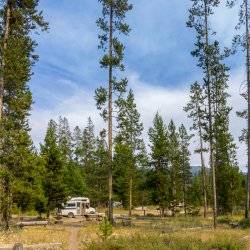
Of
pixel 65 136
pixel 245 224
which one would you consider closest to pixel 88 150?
pixel 65 136

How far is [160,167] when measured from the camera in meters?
58.8

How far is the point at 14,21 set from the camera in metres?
28.4

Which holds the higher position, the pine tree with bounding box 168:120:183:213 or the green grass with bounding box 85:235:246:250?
the pine tree with bounding box 168:120:183:213

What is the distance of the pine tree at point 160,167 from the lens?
190ft

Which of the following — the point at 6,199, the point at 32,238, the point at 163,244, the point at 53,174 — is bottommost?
the point at 32,238

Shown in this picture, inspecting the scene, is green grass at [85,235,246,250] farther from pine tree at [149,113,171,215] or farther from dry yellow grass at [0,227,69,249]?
pine tree at [149,113,171,215]

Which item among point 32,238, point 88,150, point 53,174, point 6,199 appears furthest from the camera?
point 88,150

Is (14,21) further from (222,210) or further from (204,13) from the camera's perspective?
(222,210)

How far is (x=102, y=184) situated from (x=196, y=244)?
75433 mm

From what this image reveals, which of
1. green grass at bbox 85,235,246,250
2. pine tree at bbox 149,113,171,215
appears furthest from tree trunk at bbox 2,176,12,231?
pine tree at bbox 149,113,171,215

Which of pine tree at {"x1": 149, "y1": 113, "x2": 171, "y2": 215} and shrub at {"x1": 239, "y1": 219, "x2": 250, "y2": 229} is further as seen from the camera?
pine tree at {"x1": 149, "y1": 113, "x2": 171, "y2": 215}

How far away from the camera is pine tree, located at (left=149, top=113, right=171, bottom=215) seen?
5788cm

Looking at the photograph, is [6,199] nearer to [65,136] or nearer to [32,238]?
[32,238]

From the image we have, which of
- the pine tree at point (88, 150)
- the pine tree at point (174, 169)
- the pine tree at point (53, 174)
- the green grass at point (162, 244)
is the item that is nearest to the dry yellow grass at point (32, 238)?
the green grass at point (162, 244)
